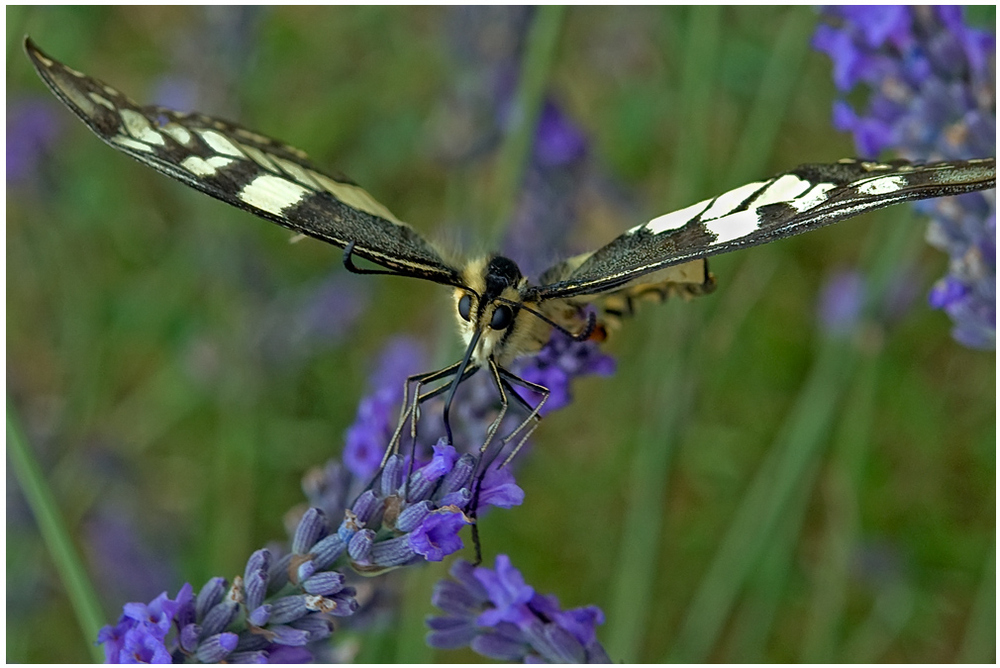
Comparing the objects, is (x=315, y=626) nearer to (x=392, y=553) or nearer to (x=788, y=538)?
(x=392, y=553)

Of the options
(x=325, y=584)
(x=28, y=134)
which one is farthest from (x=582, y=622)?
(x=28, y=134)

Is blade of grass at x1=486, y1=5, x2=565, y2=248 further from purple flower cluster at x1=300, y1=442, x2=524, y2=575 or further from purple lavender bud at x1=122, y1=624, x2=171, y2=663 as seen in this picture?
purple lavender bud at x1=122, y1=624, x2=171, y2=663

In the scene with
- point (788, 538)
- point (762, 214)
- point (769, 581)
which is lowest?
point (769, 581)

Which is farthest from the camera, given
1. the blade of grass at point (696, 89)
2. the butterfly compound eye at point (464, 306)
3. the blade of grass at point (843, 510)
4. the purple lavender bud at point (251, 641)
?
the blade of grass at point (843, 510)

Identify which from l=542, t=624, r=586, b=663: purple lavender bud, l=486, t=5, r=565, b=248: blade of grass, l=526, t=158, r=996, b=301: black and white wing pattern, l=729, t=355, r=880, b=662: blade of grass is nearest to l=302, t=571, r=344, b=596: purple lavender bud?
l=542, t=624, r=586, b=663: purple lavender bud

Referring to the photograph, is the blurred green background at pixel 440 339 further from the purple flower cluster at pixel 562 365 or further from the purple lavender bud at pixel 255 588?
the purple lavender bud at pixel 255 588

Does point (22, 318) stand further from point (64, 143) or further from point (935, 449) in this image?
point (935, 449)

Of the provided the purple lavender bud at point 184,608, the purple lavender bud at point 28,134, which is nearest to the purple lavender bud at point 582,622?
the purple lavender bud at point 184,608
